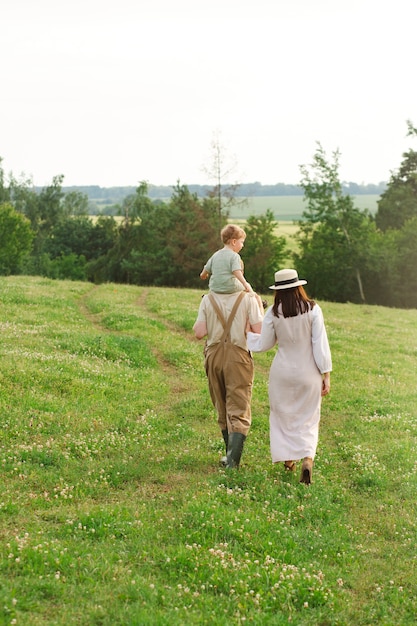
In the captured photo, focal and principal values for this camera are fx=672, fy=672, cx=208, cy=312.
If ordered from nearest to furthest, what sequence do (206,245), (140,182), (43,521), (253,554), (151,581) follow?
1. (151,581)
2. (253,554)
3. (43,521)
4. (206,245)
5. (140,182)

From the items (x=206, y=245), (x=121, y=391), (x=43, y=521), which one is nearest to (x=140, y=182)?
(x=206, y=245)

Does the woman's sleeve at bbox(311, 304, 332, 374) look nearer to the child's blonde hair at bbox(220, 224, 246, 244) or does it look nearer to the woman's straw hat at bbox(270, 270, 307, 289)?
the woman's straw hat at bbox(270, 270, 307, 289)

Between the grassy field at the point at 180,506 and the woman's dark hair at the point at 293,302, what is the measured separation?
2654mm

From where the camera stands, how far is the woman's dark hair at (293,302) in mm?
10414

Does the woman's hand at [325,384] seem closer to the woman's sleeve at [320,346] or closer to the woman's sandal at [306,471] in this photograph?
the woman's sleeve at [320,346]

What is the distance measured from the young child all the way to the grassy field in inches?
118

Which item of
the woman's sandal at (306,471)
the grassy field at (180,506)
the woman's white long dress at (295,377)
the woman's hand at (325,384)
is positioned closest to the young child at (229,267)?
the woman's white long dress at (295,377)

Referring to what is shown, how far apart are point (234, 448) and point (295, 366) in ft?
5.54

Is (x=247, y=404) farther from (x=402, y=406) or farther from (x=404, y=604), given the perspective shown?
(x=402, y=406)

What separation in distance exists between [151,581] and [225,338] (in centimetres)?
448

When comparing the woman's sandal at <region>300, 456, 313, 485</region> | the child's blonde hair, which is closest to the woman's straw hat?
the child's blonde hair

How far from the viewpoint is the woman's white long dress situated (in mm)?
10445

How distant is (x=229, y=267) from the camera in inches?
427

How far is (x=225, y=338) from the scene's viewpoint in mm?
10867
